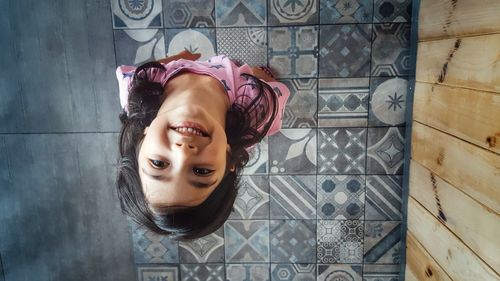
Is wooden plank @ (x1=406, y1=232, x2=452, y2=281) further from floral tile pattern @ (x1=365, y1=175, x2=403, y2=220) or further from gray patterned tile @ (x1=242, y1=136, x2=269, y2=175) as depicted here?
gray patterned tile @ (x1=242, y1=136, x2=269, y2=175)

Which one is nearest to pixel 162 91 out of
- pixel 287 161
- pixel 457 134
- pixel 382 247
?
pixel 287 161

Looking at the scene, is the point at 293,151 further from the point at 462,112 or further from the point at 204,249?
the point at 462,112

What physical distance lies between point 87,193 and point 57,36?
629 mm

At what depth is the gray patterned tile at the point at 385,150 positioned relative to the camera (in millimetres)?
1547

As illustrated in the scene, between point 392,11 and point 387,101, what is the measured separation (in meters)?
0.33

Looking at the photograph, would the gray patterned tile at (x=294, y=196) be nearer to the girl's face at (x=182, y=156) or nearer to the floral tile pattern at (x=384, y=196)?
the floral tile pattern at (x=384, y=196)

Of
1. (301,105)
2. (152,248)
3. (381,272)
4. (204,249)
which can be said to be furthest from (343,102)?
(152,248)

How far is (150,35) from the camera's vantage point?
153 centimetres

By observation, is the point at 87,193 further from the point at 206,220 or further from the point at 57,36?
the point at 206,220

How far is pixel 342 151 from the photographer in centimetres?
156

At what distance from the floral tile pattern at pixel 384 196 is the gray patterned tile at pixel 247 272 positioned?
0.48m

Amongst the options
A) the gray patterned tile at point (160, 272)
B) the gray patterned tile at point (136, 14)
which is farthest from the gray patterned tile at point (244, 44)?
the gray patterned tile at point (160, 272)

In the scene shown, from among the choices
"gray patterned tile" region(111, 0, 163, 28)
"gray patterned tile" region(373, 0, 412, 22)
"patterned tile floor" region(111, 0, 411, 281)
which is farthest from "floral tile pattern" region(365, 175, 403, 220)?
"gray patterned tile" region(111, 0, 163, 28)

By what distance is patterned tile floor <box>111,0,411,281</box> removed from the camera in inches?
58.9
